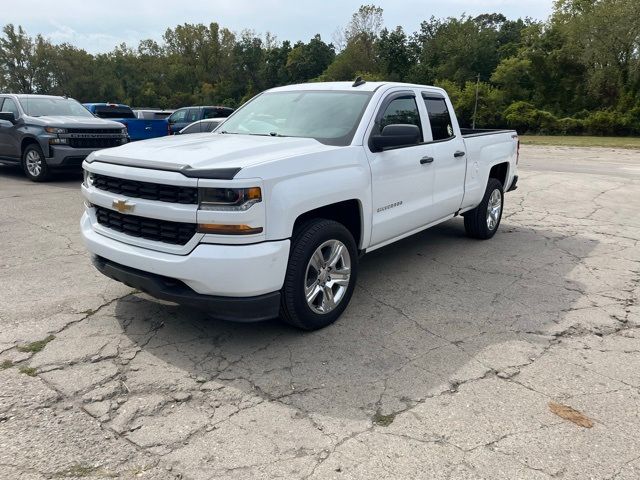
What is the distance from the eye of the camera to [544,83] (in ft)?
168

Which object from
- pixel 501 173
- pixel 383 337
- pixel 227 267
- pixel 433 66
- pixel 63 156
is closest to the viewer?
pixel 227 267

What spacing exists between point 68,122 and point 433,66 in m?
61.0

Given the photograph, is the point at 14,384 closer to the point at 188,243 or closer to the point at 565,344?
the point at 188,243

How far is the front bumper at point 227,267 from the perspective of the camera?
337cm

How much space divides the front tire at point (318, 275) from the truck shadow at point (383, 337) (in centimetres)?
17

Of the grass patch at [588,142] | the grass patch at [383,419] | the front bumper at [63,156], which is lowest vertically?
the grass patch at [588,142]

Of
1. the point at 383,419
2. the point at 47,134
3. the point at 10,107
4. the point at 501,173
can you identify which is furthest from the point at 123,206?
the point at 10,107

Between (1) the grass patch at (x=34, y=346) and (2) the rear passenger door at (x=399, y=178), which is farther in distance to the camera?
(2) the rear passenger door at (x=399, y=178)

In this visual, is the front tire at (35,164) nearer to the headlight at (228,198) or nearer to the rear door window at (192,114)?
the rear door window at (192,114)

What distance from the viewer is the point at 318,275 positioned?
4031 millimetres

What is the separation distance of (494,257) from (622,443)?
3654 millimetres

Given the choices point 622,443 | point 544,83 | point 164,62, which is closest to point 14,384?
point 622,443

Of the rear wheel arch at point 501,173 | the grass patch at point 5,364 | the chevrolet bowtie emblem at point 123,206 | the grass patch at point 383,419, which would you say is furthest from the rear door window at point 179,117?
the grass patch at point 383,419

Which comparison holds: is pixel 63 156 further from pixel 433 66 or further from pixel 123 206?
pixel 433 66
